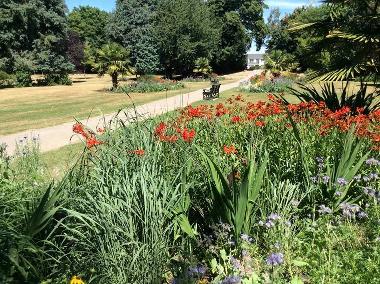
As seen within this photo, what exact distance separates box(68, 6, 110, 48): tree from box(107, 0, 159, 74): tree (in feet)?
74.5

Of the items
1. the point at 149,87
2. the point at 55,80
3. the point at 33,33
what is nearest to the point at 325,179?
the point at 149,87

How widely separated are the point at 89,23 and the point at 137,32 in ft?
133

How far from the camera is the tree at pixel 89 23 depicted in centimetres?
7494

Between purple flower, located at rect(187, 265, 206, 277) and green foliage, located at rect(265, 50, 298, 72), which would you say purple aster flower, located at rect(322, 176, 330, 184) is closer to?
purple flower, located at rect(187, 265, 206, 277)

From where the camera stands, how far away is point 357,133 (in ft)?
15.1

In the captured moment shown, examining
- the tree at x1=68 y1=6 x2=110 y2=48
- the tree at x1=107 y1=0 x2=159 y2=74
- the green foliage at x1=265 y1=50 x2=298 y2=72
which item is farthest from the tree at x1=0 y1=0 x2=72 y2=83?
the tree at x1=68 y1=6 x2=110 y2=48

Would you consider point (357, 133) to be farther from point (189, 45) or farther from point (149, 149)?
point (189, 45)

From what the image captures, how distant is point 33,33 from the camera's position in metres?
42.6

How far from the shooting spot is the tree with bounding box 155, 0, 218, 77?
42.5 metres

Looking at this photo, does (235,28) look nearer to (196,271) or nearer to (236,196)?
(236,196)

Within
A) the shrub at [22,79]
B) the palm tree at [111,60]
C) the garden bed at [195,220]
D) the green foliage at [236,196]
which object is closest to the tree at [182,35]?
the palm tree at [111,60]

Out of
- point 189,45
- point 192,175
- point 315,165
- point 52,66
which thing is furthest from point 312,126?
point 52,66

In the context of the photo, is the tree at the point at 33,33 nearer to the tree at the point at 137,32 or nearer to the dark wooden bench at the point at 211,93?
the tree at the point at 137,32

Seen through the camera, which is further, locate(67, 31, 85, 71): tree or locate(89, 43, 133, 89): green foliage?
locate(67, 31, 85, 71): tree
